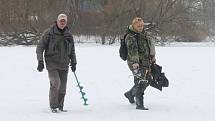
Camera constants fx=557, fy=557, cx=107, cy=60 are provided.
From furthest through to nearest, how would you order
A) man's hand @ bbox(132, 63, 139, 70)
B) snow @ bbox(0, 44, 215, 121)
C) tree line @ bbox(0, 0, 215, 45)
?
1. tree line @ bbox(0, 0, 215, 45)
2. man's hand @ bbox(132, 63, 139, 70)
3. snow @ bbox(0, 44, 215, 121)

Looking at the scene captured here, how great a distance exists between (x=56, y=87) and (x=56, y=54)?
22.1 inches

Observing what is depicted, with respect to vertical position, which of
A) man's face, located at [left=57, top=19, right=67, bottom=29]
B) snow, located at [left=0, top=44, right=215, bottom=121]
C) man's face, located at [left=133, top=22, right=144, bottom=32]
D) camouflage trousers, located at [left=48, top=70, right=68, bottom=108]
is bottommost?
snow, located at [left=0, top=44, right=215, bottom=121]

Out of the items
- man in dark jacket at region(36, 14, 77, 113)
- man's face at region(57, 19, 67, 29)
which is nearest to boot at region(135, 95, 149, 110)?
man in dark jacket at region(36, 14, 77, 113)

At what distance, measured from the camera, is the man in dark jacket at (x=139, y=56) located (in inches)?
380

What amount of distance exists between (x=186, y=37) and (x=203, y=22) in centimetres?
293

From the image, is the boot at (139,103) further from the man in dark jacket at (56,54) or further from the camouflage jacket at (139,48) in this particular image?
the man in dark jacket at (56,54)

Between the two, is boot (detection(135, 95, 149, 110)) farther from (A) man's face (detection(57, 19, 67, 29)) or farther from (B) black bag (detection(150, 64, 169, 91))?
(A) man's face (detection(57, 19, 67, 29))

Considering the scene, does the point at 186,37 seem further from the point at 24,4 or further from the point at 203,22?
the point at 24,4

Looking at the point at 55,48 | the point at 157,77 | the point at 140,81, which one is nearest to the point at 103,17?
the point at 157,77

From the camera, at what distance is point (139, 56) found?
977 cm

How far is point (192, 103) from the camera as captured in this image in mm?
10680

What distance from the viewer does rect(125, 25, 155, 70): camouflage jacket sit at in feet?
31.7

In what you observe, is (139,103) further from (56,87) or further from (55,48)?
(55,48)

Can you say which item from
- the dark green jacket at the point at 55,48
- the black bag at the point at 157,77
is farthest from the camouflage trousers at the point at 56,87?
the black bag at the point at 157,77
